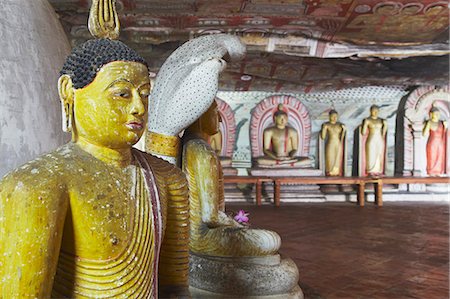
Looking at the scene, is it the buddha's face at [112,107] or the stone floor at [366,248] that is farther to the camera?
the stone floor at [366,248]

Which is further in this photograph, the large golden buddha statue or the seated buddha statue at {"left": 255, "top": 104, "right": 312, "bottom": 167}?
the seated buddha statue at {"left": 255, "top": 104, "right": 312, "bottom": 167}

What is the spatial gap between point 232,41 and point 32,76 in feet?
3.91

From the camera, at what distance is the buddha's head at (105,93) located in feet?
3.88

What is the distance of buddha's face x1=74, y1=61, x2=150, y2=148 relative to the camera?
1181 millimetres

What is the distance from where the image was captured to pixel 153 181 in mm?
1313

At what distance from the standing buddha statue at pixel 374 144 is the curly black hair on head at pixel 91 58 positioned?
29.6 ft

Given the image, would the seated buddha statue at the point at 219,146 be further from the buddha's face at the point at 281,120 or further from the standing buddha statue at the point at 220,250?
the standing buddha statue at the point at 220,250

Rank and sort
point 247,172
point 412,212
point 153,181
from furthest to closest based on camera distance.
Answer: point 247,172, point 412,212, point 153,181

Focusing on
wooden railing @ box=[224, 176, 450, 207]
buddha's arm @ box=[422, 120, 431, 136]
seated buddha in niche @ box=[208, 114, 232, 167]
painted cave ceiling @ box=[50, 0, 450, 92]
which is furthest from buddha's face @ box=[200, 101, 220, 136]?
buddha's arm @ box=[422, 120, 431, 136]

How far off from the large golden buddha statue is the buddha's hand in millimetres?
1028

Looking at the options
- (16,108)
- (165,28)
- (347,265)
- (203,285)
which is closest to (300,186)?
(165,28)

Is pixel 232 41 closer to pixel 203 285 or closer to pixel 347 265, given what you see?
pixel 203 285

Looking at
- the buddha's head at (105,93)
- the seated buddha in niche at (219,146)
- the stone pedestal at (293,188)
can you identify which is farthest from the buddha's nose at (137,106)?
the seated buddha in niche at (219,146)

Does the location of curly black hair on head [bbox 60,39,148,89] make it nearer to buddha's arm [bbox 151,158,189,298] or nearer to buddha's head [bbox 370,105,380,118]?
buddha's arm [bbox 151,158,189,298]
